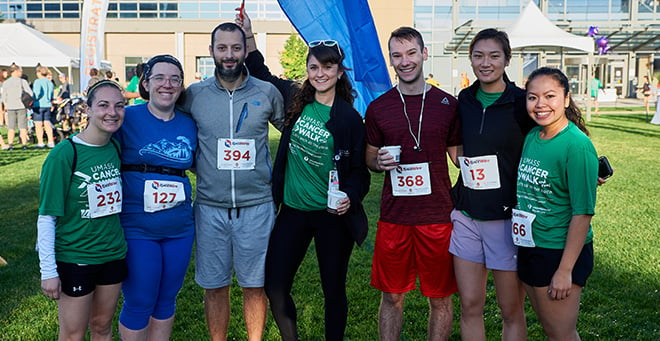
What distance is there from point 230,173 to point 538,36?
55.5 feet

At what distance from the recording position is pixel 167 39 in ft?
144

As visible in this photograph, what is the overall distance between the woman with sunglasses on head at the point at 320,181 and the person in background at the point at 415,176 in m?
0.16

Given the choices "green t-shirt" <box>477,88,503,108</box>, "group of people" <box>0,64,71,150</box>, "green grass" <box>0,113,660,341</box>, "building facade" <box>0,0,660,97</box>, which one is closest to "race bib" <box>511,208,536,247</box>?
"green t-shirt" <box>477,88,503,108</box>

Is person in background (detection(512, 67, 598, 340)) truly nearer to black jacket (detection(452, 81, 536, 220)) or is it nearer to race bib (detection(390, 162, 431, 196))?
black jacket (detection(452, 81, 536, 220))

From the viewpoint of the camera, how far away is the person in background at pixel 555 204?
269cm

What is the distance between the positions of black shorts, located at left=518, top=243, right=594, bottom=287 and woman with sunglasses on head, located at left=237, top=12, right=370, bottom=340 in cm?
92

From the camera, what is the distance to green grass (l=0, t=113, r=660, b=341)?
4.16 m

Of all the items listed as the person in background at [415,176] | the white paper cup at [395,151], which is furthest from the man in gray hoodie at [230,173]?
the white paper cup at [395,151]

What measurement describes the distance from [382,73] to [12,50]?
69.3ft

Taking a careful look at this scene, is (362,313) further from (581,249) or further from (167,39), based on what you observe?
(167,39)

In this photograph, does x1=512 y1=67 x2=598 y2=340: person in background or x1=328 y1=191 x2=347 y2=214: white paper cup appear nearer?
x1=512 y1=67 x2=598 y2=340: person in background

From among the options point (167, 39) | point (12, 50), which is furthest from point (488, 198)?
point (167, 39)

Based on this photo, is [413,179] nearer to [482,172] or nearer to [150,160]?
[482,172]

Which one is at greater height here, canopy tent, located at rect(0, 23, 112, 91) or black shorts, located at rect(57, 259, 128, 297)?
canopy tent, located at rect(0, 23, 112, 91)
